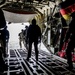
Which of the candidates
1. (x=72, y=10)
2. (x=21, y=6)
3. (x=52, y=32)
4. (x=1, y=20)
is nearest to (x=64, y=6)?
(x=72, y=10)

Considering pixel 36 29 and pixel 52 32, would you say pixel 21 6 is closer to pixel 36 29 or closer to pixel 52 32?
pixel 52 32

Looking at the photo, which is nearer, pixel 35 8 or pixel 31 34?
pixel 31 34

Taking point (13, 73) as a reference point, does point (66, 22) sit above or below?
→ above

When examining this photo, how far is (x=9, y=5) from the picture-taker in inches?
460

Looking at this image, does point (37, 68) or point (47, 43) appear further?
point (47, 43)

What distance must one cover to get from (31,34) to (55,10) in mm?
3683

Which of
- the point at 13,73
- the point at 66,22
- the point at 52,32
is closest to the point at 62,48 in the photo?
the point at 66,22

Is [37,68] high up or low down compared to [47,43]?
up

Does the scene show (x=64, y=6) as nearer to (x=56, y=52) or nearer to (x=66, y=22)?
(x=66, y=22)

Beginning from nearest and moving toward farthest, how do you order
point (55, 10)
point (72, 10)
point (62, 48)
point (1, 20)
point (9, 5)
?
1. point (1, 20)
2. point (72, 10)
3. point (62, 48)
4. point (55, 10)
5. point (9, 5)

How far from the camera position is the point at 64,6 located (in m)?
5.25

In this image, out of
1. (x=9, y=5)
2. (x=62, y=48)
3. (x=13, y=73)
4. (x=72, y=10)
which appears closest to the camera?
(x=13, y=73)

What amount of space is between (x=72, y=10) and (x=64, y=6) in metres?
0.31

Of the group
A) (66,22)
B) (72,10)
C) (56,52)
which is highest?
(72,10)
